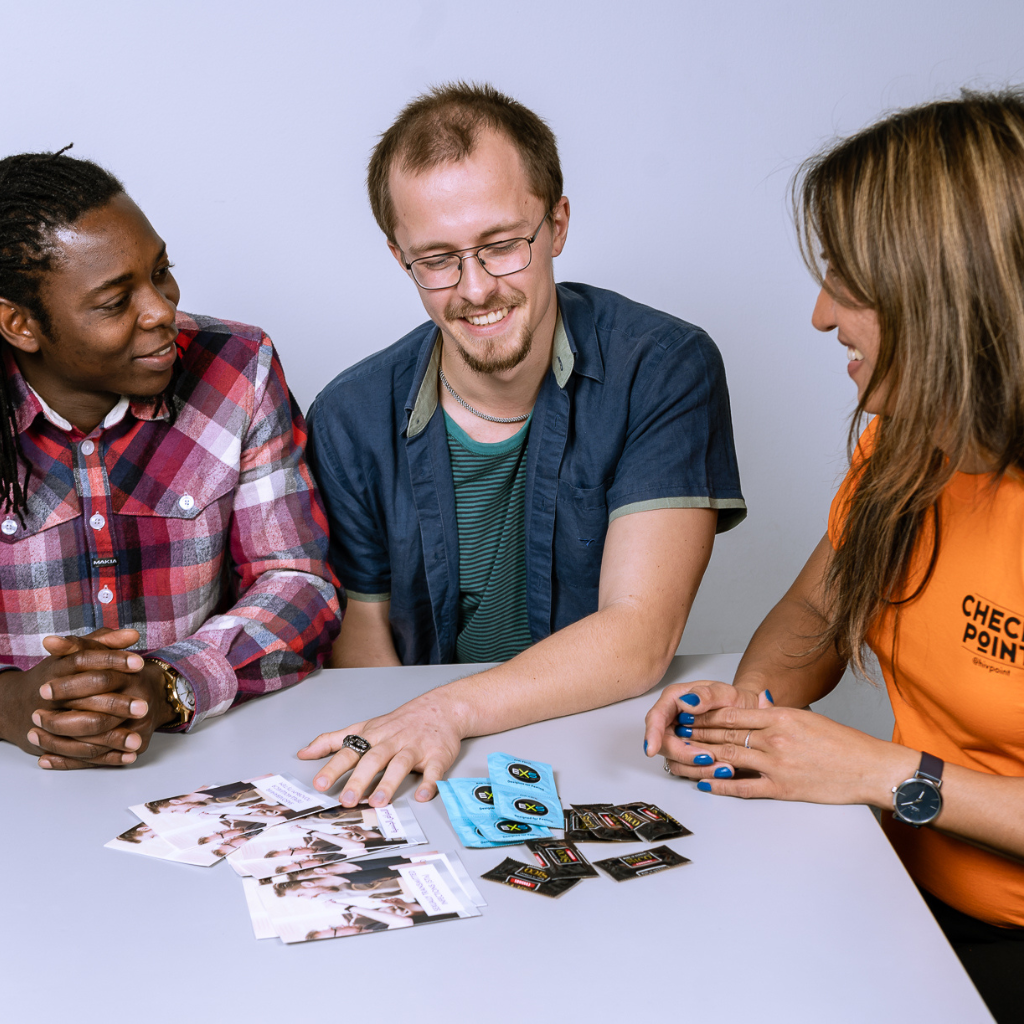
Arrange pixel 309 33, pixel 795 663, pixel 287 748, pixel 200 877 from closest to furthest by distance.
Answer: pixel 200 877 < pixel 287 748 < pixel 795 663 < pixel 309 33

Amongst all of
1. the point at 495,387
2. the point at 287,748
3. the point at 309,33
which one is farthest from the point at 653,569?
the point at 309,33

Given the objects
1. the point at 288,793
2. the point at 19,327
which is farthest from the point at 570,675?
the point at 19,327

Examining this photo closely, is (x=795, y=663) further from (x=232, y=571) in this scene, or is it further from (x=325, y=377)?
(x=325, y=377)

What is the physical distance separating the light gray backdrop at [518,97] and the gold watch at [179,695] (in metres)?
1.30

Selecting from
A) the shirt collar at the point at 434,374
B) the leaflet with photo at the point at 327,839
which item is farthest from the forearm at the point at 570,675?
the shirt collar at the point at 434,374

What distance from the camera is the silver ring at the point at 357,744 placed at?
1363 mm

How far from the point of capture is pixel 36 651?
→ 174cm

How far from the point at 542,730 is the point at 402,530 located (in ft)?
2.19

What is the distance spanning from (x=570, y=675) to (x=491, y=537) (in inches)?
21.9

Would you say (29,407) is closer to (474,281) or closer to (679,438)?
(474,281)

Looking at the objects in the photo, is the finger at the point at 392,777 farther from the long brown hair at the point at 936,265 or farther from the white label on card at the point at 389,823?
the long brown hair at the point at 936,265

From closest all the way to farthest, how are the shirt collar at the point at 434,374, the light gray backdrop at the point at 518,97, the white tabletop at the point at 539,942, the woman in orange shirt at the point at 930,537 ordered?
the white tabletop at the point at 539,942, the woman in orange shirt at the point at 930,537, the shirt collar at the point at 434,374, the light gray backdrop at the point at 518,97

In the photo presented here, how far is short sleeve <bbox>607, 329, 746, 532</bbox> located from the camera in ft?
5.83

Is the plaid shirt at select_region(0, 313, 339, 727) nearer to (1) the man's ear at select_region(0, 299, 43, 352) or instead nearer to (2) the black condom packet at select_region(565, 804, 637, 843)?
(1) the man's ear at select_region(0, 299, 43, 352)
